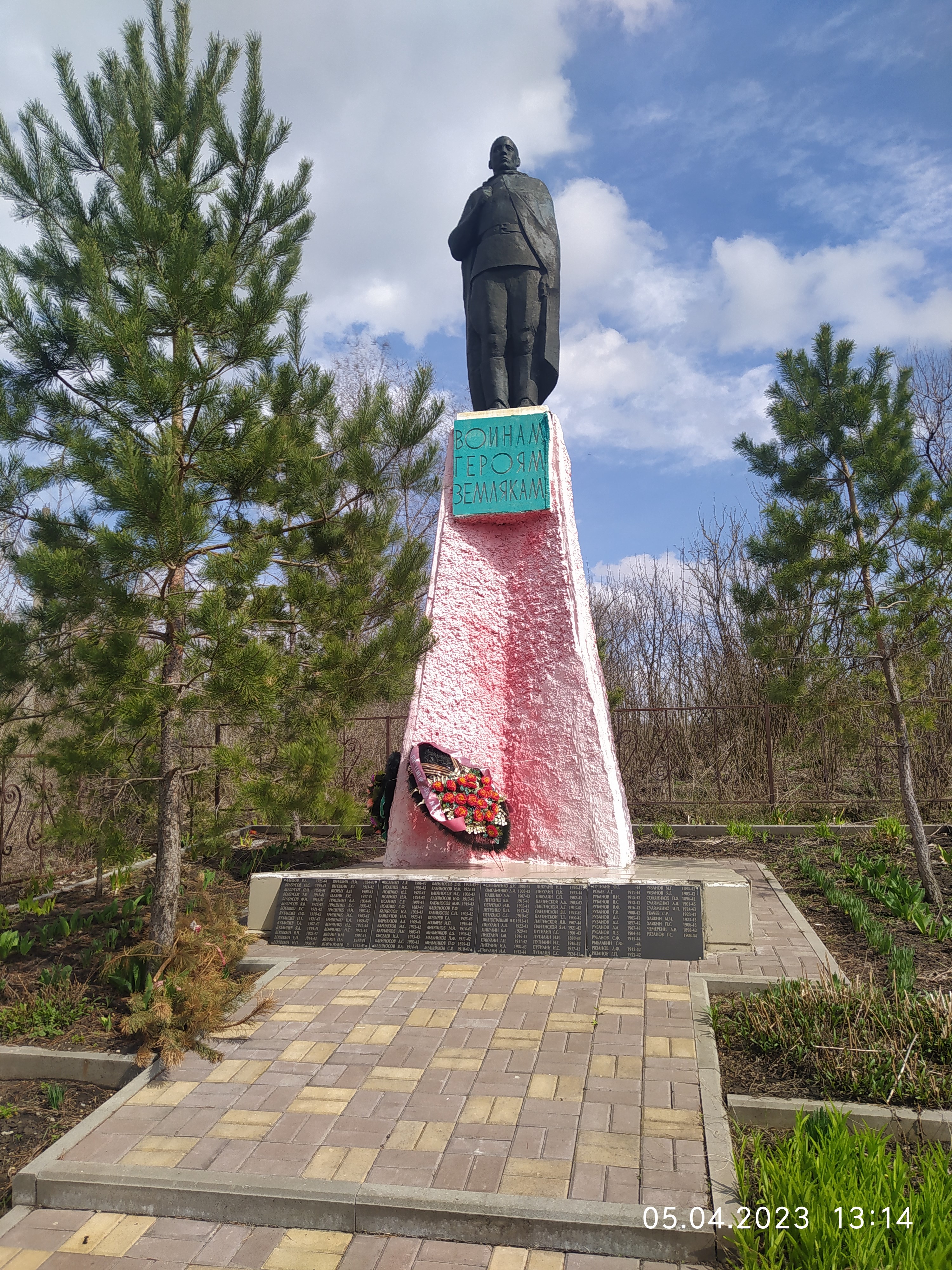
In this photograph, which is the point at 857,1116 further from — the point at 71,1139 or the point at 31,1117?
the point at 31,1117

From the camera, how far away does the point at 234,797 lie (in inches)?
167

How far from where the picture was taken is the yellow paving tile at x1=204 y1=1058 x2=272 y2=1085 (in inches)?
121

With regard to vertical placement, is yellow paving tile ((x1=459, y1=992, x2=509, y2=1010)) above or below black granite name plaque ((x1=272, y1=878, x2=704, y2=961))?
below

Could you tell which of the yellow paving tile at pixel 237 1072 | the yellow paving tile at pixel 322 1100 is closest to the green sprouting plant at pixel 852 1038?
the yellow paving tile at pixel 322 1100

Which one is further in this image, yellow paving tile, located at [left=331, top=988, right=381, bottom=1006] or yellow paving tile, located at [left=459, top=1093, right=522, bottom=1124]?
yellow paving tile, located at [left=331, top=988, right=381, bottom=1006]

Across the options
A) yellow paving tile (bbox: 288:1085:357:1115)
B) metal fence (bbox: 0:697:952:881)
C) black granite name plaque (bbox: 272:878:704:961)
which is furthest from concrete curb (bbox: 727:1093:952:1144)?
metal fence (bbox: 0:697:952:881)

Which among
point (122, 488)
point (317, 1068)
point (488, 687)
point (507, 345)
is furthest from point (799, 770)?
point (122, 488)

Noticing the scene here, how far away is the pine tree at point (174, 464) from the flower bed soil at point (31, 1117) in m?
0.80

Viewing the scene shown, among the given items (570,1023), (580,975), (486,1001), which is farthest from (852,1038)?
(486,1001)

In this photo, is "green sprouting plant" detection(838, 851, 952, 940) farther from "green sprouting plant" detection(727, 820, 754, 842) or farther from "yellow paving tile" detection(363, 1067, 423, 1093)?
"yellow paving tile" detection(363, 1067, 423, 1093)

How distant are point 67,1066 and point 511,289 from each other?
5883 millimetres

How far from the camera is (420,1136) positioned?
263cm

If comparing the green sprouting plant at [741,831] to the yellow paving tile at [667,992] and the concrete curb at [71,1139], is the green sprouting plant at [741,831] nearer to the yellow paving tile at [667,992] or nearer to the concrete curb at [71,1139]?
the yellow paving tile at [667,992]

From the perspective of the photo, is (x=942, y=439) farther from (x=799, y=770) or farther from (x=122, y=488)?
(x=122, y=488)
